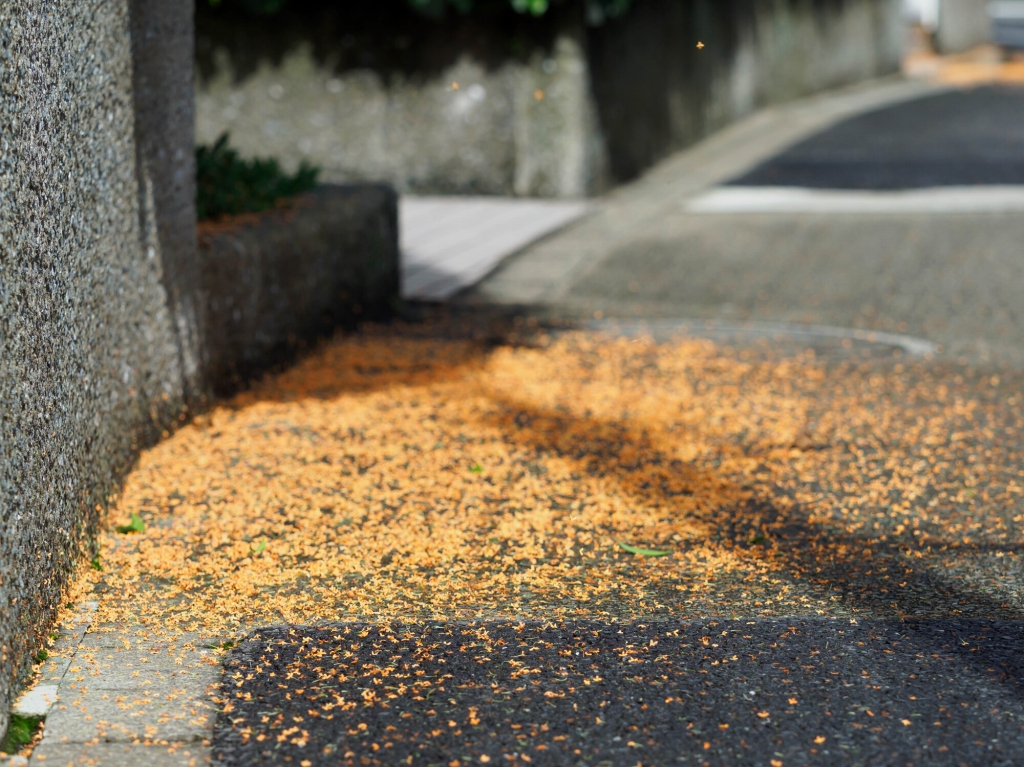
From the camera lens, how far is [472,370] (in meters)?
6.27

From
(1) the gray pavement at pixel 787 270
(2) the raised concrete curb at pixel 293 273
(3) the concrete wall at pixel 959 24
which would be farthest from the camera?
(3) the concrete wall at pixel 959 24

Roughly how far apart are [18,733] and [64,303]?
4.12ft

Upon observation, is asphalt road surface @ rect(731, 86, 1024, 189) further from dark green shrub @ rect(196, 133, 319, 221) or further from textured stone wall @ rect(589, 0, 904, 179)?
dark green shrub @ rect(196, 133, 319, 221)

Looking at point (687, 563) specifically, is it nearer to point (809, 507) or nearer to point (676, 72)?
point (809, 507)

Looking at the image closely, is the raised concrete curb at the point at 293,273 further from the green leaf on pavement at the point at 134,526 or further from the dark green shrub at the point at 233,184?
the green leaf on pavement at the point at 134,526

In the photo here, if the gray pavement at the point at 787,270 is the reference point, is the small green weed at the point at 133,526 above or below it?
below

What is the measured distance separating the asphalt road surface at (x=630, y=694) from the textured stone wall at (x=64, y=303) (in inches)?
24.8

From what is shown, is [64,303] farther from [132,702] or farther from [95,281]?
[132,702]

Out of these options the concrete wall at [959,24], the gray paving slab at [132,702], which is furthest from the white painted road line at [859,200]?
the concrete wall at [959,24]

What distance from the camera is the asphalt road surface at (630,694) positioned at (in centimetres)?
280

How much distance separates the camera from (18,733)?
2.89m

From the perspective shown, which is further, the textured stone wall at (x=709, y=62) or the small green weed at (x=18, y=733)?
the textured stone wall at (x=709, y=62)

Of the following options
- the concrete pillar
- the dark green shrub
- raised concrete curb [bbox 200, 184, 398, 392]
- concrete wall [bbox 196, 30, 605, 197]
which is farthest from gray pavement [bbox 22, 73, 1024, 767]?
concrete wall [bbox 196, 30, 605, 197]

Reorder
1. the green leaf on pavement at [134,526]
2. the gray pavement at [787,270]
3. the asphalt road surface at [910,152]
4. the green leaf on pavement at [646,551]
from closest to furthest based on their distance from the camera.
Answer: the green leaf on pavement at [646,551]
the green leaf on pavement at [134,526]
the gray pavement at [787,270]
the asphalt road surface at [910,152]
